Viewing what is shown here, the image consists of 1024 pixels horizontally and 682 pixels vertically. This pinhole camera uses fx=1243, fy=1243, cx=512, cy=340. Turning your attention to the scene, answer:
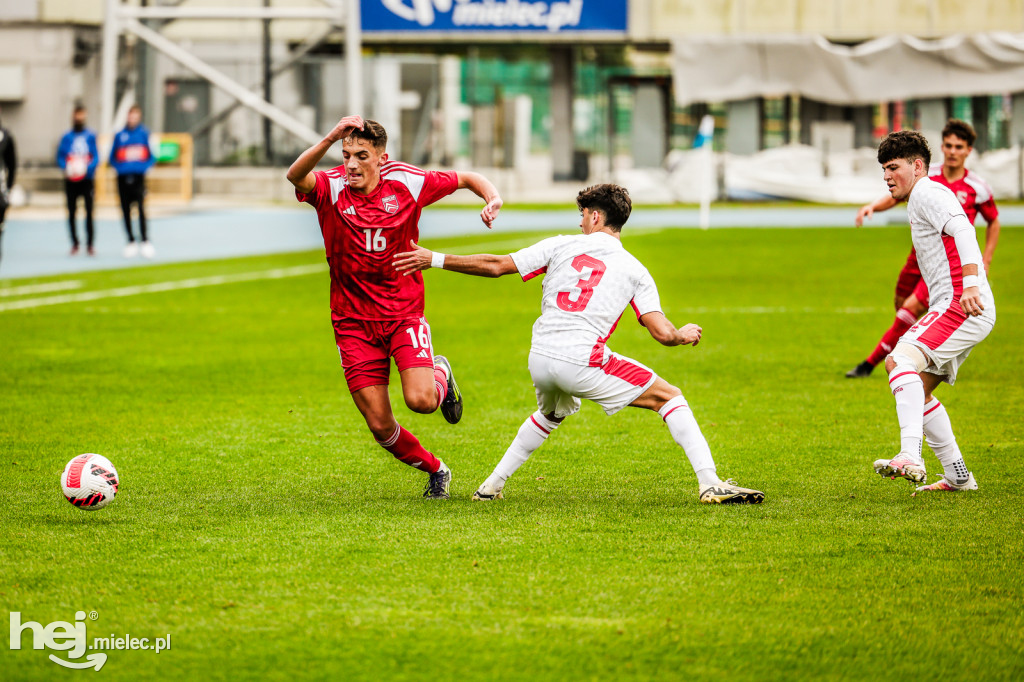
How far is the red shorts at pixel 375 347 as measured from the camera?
20.7 feet

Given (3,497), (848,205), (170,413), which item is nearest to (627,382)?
(3,497)

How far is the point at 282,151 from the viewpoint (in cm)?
3688

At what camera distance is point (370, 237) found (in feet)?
20.7

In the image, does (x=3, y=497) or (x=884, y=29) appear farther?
(x=884, y=29)

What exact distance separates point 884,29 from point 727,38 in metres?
5.21

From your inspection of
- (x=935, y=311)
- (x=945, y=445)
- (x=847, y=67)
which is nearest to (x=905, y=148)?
(x=935, y=311)

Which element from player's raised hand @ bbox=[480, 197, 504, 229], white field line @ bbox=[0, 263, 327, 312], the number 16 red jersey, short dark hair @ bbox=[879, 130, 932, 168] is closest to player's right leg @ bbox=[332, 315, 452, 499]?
the number 16 red jersey

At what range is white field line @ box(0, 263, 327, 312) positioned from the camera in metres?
14.9

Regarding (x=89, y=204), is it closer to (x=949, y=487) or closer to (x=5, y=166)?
(x=5, y=166)

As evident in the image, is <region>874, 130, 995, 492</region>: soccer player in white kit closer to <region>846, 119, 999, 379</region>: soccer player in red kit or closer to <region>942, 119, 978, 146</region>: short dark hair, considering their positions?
<region>846, 119, 999, 379</region>: soccer player in red kit

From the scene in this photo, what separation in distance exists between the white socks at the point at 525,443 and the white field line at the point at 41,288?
11.3 meters

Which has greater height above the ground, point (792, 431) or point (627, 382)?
point (627, 382)

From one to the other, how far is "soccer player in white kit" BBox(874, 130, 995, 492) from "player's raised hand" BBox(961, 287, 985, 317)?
0.11 ft

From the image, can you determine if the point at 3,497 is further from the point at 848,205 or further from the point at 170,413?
the point at 848,205
